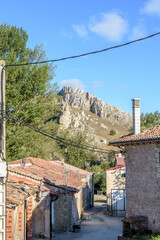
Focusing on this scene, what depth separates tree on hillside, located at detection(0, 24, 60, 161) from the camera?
3428 centimetres

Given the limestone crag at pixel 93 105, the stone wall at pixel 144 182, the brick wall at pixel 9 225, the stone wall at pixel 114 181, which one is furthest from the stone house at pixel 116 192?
the limestone crag at pixel 93 105

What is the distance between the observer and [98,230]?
2703 cm

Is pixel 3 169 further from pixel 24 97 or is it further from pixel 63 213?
pixel 24 97

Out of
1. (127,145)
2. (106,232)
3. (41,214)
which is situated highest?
(127,145)

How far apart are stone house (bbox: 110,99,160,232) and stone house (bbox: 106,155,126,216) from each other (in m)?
15.7

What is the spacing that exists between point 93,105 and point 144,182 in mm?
123533

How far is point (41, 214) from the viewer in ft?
67.8

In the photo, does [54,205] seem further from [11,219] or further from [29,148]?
[29,148]

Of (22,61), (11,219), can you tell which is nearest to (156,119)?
(22,61)

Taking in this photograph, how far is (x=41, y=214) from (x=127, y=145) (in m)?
6.65

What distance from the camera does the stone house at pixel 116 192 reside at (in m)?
37.6

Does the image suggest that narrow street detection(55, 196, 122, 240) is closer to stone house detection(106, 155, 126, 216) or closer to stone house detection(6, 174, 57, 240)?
stone house detection(106, 155, 126, 216)

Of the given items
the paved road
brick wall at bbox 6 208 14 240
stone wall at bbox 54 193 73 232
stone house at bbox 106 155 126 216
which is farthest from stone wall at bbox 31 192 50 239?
stone house at bbox 106 155 126 216

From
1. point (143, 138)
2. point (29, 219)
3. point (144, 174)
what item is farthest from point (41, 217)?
point (143, 138)
